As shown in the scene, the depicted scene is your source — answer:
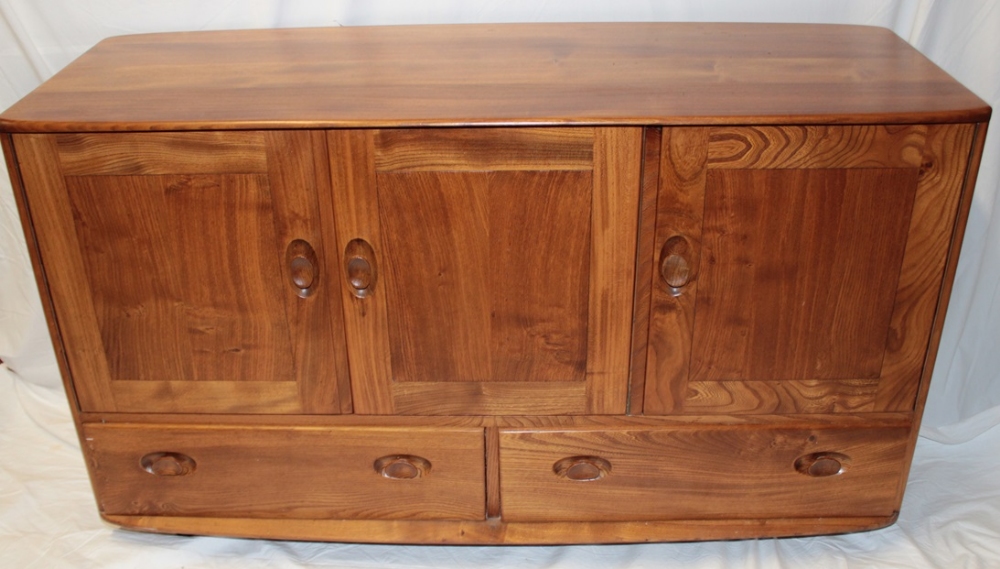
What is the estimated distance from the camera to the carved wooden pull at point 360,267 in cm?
139

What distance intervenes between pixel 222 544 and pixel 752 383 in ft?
3.09

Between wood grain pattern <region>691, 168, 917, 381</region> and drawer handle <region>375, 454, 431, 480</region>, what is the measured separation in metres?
0.46

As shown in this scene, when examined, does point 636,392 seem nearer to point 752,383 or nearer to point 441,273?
point 752,383

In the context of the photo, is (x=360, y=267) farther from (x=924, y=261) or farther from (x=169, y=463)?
(x=924, y=261)

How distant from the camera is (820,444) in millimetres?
1521

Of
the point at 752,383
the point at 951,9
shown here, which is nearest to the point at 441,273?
the point at 752,383

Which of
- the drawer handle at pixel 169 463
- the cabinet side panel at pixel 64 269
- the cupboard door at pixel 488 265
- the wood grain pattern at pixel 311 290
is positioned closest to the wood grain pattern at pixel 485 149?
the cupboard door at pixel 488 265

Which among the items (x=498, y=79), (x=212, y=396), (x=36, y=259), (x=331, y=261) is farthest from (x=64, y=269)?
(x=498, y=79)

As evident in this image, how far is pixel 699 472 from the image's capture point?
1.54m

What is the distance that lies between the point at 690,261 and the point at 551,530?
52 centimetres

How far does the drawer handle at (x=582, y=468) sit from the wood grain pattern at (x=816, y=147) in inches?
20.2

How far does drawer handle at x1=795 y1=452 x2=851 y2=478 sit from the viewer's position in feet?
5.02

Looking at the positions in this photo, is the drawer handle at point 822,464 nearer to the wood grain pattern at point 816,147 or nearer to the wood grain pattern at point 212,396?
the wood grain pattern at point 816,147

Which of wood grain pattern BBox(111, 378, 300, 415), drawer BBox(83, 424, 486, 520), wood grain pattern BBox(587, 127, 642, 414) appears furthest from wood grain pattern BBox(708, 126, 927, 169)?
wood grain pattern BBox(111, 378, 300, 415)
